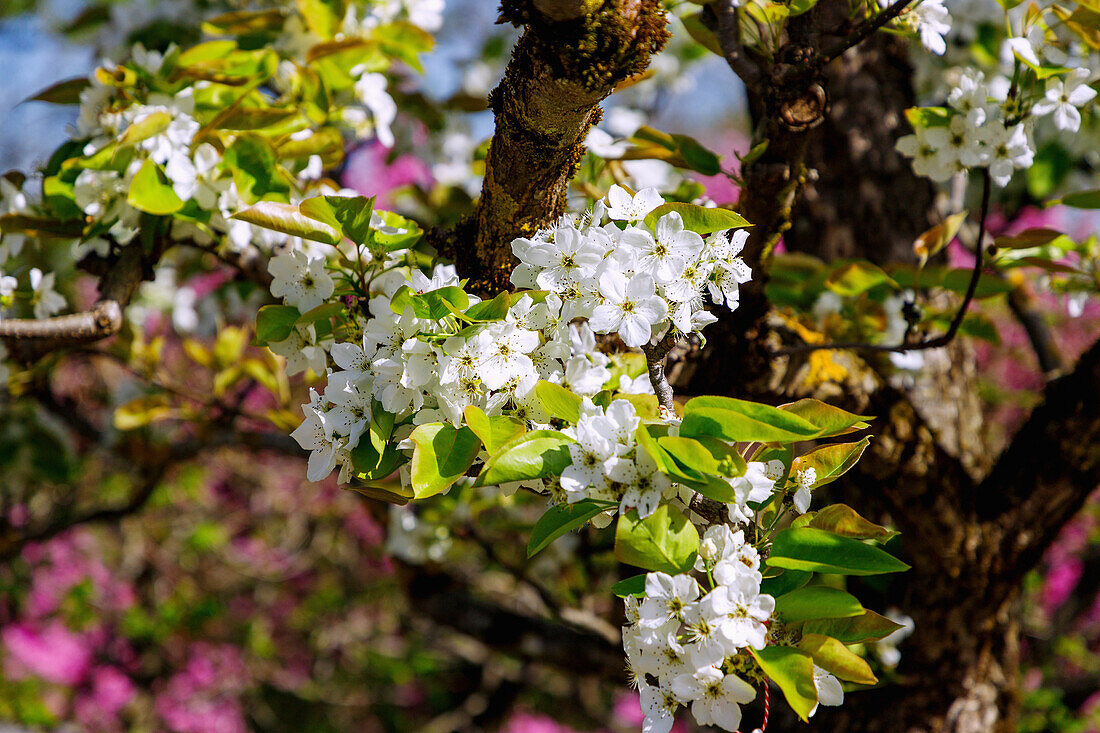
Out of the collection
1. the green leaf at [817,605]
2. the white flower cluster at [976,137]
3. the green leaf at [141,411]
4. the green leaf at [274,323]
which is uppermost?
the white flower cluster at [976,137]

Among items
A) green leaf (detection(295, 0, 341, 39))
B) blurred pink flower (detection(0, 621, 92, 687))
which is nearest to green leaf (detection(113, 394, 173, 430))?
green leaf (detection(295, 0, 341, 39))

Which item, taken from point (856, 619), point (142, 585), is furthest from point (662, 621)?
point (142, 585)

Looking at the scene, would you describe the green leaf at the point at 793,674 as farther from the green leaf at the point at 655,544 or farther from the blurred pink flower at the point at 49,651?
the blurred pink flower at the point at 49,651

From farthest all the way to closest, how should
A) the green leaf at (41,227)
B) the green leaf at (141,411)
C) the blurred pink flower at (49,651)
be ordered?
the blurred pink flower at (49,651)
the green leaf at (141,411)
the green leaf at (41,227)

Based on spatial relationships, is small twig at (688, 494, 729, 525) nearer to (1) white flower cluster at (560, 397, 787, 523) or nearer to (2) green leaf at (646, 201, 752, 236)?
(1) white flower cluster at (560, 397, 787, 523)

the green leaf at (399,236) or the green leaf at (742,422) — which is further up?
the green leaf at (742,422)

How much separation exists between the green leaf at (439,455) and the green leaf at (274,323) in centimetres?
29

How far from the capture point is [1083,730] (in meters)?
2.28

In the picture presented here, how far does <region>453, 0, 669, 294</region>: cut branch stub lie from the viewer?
740 mm

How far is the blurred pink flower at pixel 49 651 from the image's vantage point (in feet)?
12.5

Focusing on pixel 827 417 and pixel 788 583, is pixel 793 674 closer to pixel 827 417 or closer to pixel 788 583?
pixel 788 583

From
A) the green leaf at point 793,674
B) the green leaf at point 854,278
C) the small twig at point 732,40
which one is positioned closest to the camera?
the green leaf at point 793,674

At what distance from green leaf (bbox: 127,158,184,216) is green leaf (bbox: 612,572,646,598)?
2.82 feet

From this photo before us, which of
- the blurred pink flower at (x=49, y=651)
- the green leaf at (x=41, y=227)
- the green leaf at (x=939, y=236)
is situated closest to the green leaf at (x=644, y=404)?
the green leaf at (x=939, y=236)
